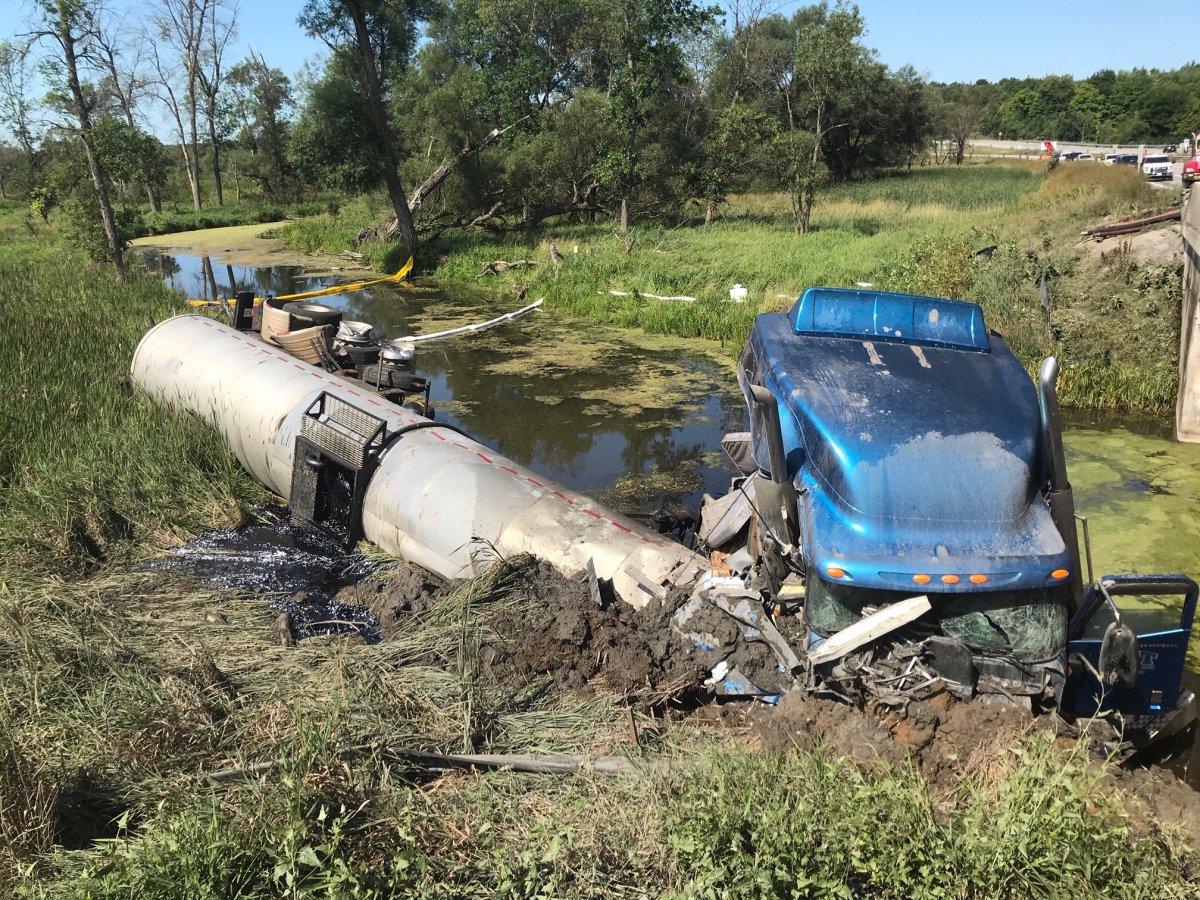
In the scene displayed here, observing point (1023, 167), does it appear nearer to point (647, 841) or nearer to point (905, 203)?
point (905, 203)

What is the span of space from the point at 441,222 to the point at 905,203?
16685 mm

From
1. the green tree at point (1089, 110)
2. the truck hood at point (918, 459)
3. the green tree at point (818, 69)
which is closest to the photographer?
the truck hood at point (918, 459)

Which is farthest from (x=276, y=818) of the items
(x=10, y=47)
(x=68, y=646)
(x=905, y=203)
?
(x=905, y=203)

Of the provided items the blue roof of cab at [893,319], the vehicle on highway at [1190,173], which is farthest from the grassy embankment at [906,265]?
the blue roof of cab at [893,319]

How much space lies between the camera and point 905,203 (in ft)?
97.9

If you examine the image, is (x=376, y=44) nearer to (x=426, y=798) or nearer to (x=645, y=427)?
(x=645, y=427)

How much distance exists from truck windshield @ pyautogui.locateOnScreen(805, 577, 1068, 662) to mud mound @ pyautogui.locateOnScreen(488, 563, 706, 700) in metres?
1.26

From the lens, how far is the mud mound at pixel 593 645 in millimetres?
4746

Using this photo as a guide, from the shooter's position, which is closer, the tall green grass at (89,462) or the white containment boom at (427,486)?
the white containment boom at (427,486)

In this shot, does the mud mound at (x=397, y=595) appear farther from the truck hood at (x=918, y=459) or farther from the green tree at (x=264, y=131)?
the green tree at (x=264, y=131)

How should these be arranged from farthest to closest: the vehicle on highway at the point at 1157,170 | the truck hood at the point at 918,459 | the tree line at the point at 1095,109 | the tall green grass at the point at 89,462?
the tree line at the point at 1095,109, the vehicle on highway at the point at 1157,170, the tall green grass at the point at 89,462, the truck hood at the point at 918,459

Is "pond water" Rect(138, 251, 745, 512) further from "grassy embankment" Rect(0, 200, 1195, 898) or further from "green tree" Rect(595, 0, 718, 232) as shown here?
"green tree" Rect(595, 0, 718, 232)

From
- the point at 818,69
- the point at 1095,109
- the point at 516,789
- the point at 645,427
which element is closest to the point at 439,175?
the point at 818,69

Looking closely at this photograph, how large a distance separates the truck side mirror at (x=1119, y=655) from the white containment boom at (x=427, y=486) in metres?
2.34
